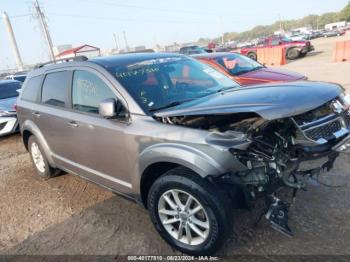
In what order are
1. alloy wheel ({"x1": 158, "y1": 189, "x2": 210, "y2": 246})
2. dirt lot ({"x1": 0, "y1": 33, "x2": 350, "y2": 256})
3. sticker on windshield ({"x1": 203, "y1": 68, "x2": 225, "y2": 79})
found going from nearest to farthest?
alloy wheel ({"x1": 158, "y1": 189, "x2": 210, "y2": 246})
dirt lot ({"x1": 0, "y1": 33, "x2": 350, "y2": 256})
sticker on windshield ({"x1": 203, "y1": 68, "x2": 225, "y2": 79})

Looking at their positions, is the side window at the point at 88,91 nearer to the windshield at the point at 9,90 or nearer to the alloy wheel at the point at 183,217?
the alloy wheel at the point at 183,217

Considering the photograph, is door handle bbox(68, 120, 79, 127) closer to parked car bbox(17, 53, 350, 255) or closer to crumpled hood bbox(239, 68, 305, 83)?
parked car bbox(17, 53, 350, 255)

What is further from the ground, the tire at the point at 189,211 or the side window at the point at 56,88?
the side window at the point at 56,88

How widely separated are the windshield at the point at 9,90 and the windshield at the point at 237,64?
6369 millimetres

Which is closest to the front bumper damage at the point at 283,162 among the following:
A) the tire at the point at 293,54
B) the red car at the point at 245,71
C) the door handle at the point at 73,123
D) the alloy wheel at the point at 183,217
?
the alloy wheel at the point at 183,217

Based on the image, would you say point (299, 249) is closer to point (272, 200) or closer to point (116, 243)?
point (272, 200)

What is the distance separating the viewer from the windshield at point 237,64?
8.38 metres

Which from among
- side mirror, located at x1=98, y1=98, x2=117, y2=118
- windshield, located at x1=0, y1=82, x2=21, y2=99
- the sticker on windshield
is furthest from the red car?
windshield, located at x1=0, y1=82, x2=21, y2=99

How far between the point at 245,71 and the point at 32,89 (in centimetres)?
510

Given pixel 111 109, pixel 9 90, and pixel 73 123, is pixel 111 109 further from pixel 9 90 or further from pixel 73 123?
pixel 9 90

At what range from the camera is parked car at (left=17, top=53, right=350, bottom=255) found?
276 centimetres

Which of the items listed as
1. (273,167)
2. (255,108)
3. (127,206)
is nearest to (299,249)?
(273,167)

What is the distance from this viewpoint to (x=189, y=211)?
119 inches

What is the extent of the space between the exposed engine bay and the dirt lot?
1.68ft
